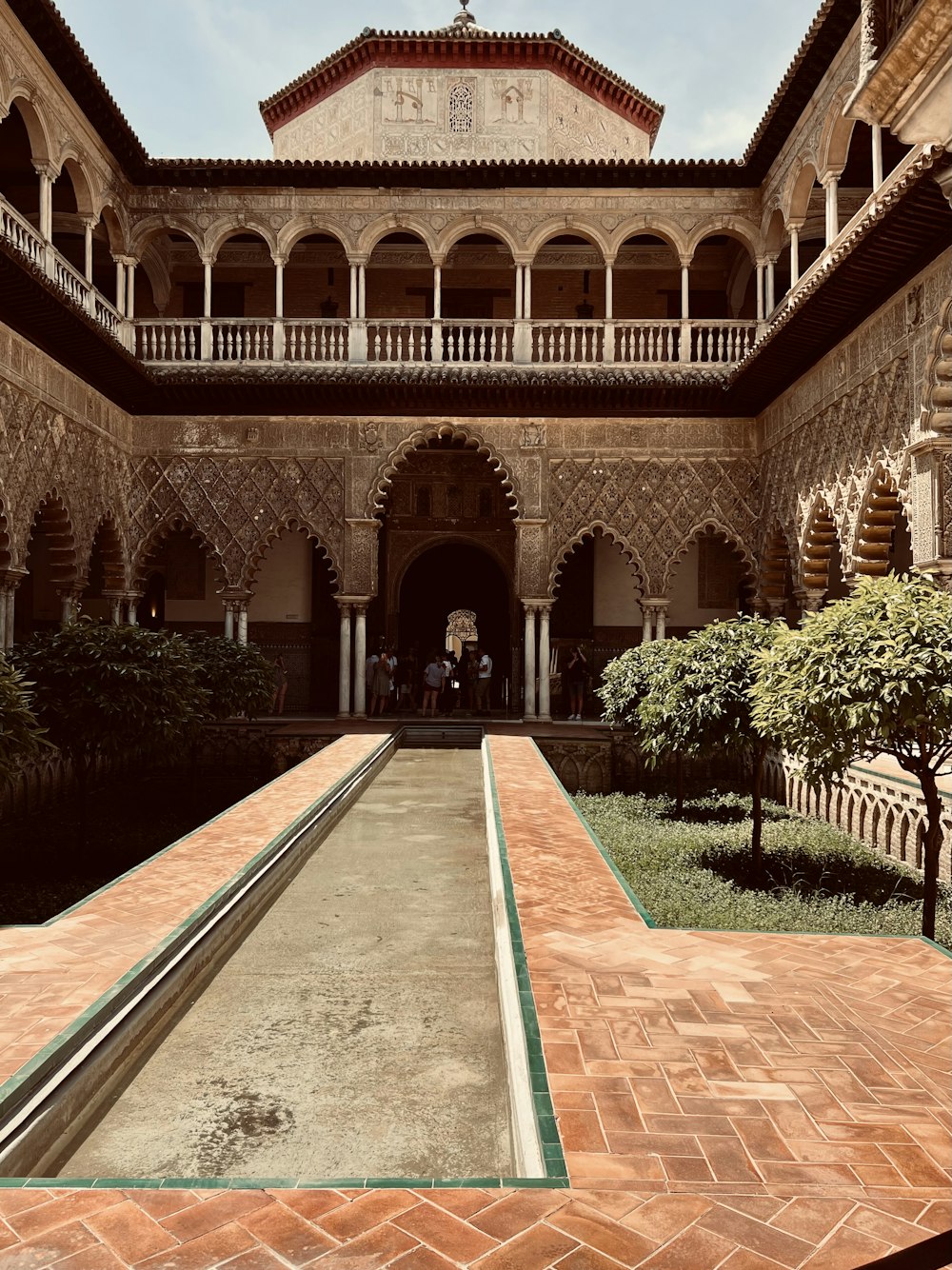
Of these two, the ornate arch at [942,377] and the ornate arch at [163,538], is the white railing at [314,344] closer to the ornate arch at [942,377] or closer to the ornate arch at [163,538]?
the ornate arch at [163,538]

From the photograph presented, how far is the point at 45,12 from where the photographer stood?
10742 millimetres

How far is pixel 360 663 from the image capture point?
15.8m

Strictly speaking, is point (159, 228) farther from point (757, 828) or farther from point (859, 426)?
point (757, 828)

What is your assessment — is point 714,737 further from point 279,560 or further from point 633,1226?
point 279,560

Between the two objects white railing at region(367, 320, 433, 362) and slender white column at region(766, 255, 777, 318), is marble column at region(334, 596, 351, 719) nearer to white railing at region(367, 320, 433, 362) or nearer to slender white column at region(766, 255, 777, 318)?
white railing at region(367, 320, 433, 362)

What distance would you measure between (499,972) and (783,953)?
114 centimetres

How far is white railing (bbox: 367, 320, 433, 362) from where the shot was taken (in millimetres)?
15164

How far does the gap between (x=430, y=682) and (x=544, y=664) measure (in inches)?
81.1

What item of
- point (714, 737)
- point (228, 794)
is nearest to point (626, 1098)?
point (714, 737)

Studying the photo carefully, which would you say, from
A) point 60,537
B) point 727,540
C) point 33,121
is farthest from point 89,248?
point 727,540

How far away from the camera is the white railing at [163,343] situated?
1508 cm

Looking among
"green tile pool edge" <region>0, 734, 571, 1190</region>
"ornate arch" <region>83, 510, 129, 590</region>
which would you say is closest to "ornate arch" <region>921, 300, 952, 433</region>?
"green tile pool edge" <region>0, 734, 571, 1190</region>

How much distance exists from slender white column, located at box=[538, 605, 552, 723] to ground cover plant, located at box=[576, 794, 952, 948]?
3.95 m

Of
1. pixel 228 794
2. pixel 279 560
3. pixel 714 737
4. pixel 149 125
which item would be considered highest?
pixel 149 125
